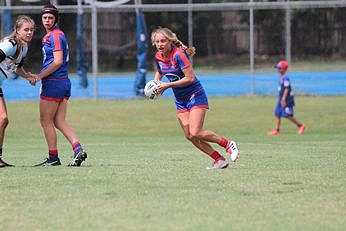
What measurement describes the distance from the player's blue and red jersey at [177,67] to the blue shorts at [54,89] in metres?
1.21

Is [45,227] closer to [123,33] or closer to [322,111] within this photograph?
[322,111]

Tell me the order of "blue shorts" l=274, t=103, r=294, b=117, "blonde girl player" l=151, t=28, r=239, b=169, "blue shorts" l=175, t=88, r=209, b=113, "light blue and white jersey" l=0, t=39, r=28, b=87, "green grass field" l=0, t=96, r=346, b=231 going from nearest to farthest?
"green grass field" l=0, t=96, r=346, b=231, "blonde girl player" l=151, t=28, r=239, b=169, "light blue and white jersey" l=0, t=39, r=28, b=87, "blue shorts" l=175, t=88, r=209, b=113, "blue shorts" l=274, t=103, r=294, b=117

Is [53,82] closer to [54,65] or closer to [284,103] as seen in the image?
Answer: [54,65]

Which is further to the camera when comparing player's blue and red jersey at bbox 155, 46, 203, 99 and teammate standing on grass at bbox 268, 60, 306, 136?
teammate standing on grass at bbox 268, 60, 306, 136

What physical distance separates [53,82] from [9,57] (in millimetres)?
611

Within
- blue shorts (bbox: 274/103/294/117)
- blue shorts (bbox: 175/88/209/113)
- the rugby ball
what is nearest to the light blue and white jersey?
the rugby ball

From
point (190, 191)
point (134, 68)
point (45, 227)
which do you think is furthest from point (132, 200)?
point (134, 68)

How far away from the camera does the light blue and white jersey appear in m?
11.2

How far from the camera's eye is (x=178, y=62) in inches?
439

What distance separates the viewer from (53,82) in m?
11.5

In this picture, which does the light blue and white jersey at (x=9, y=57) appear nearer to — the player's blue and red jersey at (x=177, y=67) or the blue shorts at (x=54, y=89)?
the blue shorts at (x=54, y=89)

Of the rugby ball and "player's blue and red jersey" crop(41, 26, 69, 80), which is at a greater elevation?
"player's blue and red jersey" crop(41, 26, 69, 80)

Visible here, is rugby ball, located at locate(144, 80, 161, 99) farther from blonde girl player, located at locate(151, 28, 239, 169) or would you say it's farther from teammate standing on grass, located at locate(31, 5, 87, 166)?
teammate standing on grass, located at locate(31, 5, 87, 166)

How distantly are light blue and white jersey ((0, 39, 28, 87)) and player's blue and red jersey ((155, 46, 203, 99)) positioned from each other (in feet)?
5.49
